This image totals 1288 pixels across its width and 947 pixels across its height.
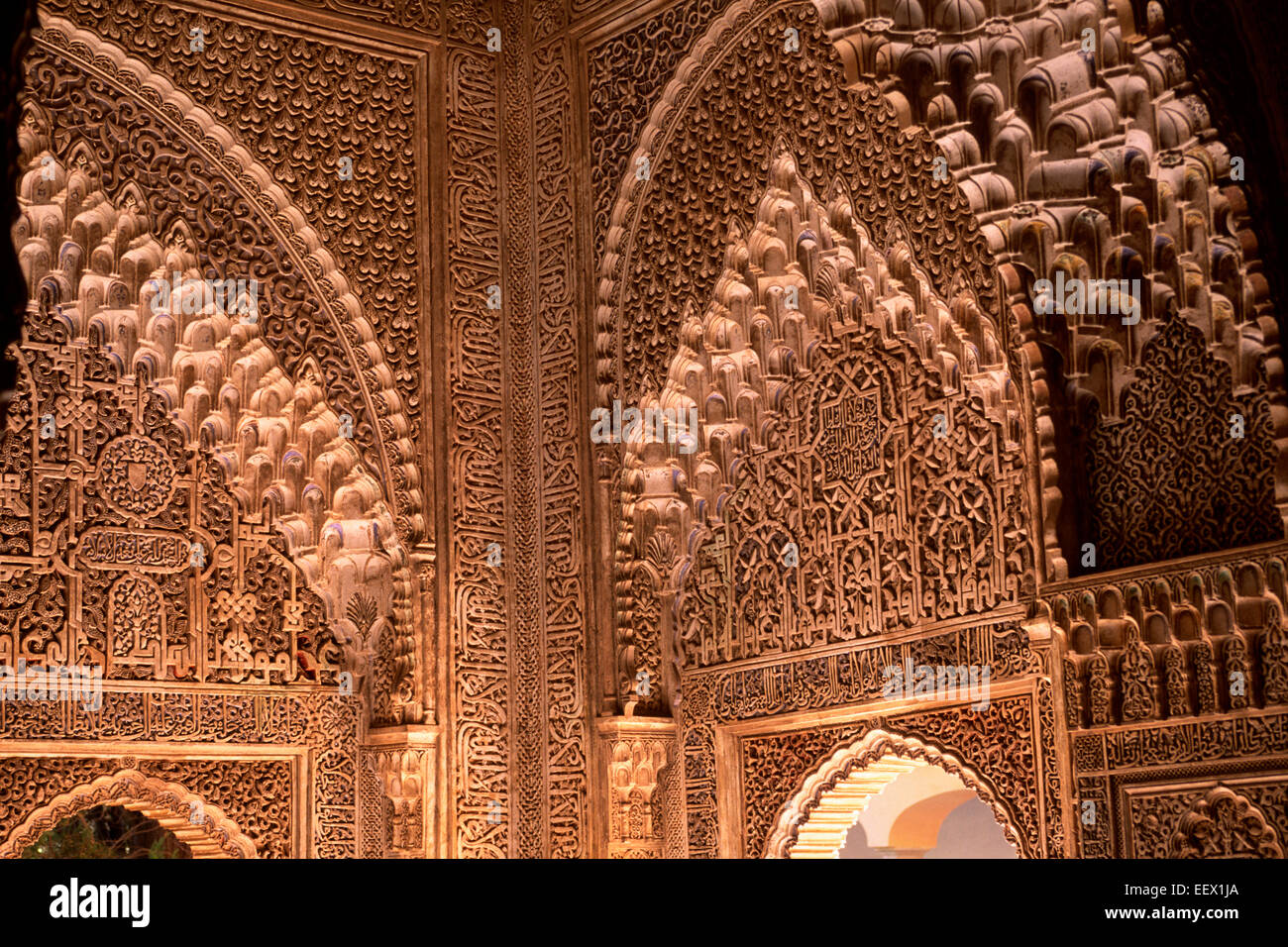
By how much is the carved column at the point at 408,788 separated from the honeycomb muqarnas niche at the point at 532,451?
14 millimetres

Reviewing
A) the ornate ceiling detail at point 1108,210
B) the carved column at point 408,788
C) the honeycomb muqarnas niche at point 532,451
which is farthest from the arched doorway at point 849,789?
the carved column at point 408,788

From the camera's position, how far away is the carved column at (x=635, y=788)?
6109 millimetres

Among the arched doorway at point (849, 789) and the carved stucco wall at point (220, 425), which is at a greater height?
the carved stucco wall at point (220, 425)

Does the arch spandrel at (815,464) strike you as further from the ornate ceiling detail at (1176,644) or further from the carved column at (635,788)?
the ornate ceiling detail at (1176,644)

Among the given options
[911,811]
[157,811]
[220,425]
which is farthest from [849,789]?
[220,425]

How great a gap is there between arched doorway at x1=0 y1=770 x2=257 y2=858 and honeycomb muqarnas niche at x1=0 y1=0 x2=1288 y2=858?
0.02 meters

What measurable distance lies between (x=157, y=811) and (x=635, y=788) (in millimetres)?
1576

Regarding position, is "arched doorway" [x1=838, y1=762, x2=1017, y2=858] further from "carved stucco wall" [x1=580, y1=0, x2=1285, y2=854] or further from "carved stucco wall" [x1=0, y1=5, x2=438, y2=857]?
"carved stucco wall" [x1=0, y1=5, x2=438, y2=857]

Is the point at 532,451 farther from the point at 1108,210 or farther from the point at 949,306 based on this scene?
the point at 1108,210
